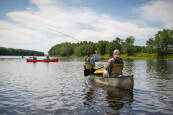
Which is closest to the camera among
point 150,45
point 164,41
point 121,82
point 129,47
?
point 121,82

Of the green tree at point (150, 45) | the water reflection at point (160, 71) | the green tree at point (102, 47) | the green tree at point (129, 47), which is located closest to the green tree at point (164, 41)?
the green tree at point (150, 45)

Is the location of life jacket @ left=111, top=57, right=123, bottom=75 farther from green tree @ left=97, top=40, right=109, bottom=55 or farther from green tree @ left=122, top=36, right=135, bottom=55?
green tree @ left=97, top=40, right=109, bottom=55

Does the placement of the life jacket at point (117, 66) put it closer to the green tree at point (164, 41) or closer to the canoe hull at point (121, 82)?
the canoe hull at point (121, 82)

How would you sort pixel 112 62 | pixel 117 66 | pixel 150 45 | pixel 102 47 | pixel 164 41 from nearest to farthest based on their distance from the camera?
pixel 112 62 → pixel 117 66 → pixel 164 41 → pixel 150 45 → pixel 102 47

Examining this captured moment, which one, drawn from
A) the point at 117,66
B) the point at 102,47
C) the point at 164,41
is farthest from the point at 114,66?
the point at 102,47

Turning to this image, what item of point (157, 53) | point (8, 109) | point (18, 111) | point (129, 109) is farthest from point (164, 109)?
point (157, 53)

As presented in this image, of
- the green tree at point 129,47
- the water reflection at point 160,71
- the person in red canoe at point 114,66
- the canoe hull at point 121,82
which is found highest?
the green tree at point 129,47

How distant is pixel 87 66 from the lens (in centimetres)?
1577

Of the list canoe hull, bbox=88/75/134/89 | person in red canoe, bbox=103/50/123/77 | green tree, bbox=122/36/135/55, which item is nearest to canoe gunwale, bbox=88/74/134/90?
canoe hull, bbox=88/75/134/89

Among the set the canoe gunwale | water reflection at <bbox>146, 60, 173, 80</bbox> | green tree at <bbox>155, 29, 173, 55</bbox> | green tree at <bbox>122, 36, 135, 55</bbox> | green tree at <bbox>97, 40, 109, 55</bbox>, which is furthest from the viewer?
green tree at <bbox>97, 40, 109, 55</bbox>

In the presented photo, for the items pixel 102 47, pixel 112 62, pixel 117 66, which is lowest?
pixel 117 66

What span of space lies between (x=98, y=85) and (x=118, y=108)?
562 cm

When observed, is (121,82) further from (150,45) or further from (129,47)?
(129,47)

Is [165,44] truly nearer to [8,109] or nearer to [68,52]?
[8,109]
